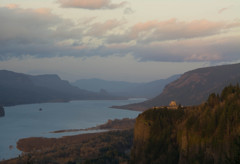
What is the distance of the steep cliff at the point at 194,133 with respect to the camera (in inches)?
1288

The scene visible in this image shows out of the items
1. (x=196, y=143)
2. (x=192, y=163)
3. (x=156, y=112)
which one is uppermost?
(x=156, y=112)

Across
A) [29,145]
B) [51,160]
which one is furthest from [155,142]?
[29,145]

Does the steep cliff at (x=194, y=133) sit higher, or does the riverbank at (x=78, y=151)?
the steep cliff at (x=194, y=133)

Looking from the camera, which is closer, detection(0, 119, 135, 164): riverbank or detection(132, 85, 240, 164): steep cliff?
detection(132, 85, 240, 164): steep cliff

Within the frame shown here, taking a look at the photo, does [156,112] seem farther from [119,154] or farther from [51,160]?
[51,160]

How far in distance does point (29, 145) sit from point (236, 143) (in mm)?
75466

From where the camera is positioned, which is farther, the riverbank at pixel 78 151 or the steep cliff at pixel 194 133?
the riverbank at pixel 78 151

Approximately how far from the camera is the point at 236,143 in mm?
30141

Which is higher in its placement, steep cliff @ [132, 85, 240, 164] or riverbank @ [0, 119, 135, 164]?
steep cliff @ [132, 85, 240, 164]

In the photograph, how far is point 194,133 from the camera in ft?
121

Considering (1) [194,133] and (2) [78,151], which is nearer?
(1) [194,133]

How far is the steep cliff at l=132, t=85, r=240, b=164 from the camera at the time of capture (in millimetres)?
32719

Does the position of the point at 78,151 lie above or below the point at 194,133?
below

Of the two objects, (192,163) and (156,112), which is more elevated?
(156,112)
